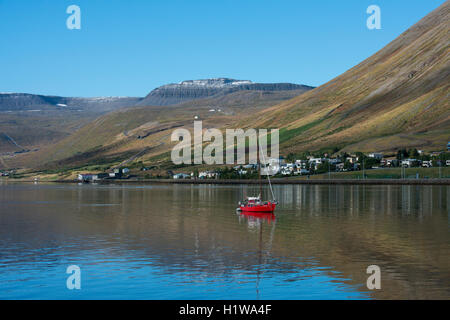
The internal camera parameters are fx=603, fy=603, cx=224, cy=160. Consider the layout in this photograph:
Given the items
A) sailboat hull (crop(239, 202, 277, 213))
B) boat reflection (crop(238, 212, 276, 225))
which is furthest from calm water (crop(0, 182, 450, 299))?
sailboat hull (crop(239, 202, 277, 213))

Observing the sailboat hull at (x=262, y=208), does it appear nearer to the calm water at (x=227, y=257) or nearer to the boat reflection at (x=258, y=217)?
the boat reflection at (x=258, y=217)

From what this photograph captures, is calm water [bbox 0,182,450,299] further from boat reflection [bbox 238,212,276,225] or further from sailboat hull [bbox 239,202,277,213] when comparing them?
sailboat hull [bbox 239,202,277,213]

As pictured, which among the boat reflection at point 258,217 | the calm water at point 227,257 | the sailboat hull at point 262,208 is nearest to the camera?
the calm water at point 227,257

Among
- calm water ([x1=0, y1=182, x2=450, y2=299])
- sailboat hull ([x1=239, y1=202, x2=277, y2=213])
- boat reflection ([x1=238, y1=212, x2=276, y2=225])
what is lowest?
calm water ([x1=0, y1=182, x2=450, y2=299])

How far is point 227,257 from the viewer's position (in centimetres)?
4800

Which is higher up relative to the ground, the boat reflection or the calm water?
the boat reflection

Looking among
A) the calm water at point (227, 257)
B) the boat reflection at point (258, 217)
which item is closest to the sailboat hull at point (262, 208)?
the boat reflection at point (258, 217)

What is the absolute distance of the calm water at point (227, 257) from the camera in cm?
3616

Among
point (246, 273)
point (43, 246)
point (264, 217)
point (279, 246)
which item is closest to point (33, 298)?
point (246, 273)

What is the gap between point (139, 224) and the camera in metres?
75.8

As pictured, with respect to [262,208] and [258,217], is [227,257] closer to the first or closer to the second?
[258,217]

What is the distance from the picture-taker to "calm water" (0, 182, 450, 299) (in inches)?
1423
